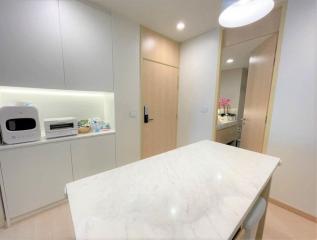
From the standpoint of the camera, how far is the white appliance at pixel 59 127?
5.38 feet

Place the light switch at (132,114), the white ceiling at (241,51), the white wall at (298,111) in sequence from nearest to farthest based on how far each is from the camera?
the white wall at (298,111) → the white ceiling at (241,51) → the light switch at (132,114)

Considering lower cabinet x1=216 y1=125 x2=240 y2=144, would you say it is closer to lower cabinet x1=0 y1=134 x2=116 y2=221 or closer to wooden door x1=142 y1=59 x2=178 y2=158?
wooden door x1=142 y1=59 x2=178 y2=158

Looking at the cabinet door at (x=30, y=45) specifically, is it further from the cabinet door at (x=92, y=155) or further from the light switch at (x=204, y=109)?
the light switch at (x=204, y=109)

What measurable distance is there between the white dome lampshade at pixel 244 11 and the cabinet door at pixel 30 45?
176 centimetres

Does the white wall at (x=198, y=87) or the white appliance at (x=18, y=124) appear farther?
the white wall at (x=198, y=87)

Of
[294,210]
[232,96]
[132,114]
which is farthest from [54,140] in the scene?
[232,96]

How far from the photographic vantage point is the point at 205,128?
260 cm

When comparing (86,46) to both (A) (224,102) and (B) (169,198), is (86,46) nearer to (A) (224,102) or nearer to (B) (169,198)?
(B) (169,198)

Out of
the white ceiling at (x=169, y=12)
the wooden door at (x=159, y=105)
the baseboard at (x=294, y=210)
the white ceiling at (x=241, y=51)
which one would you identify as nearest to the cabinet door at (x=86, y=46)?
the white ceiling at (x=169, y=12)

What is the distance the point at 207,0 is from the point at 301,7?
39.2 inches

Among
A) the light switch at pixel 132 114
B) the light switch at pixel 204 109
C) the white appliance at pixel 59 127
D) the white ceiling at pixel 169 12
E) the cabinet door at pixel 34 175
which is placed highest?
the white ceiling at pixel 169 12

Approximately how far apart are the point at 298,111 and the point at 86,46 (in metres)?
2.68

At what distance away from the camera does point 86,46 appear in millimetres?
1824

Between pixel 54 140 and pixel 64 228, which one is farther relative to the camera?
pixel 54 140
